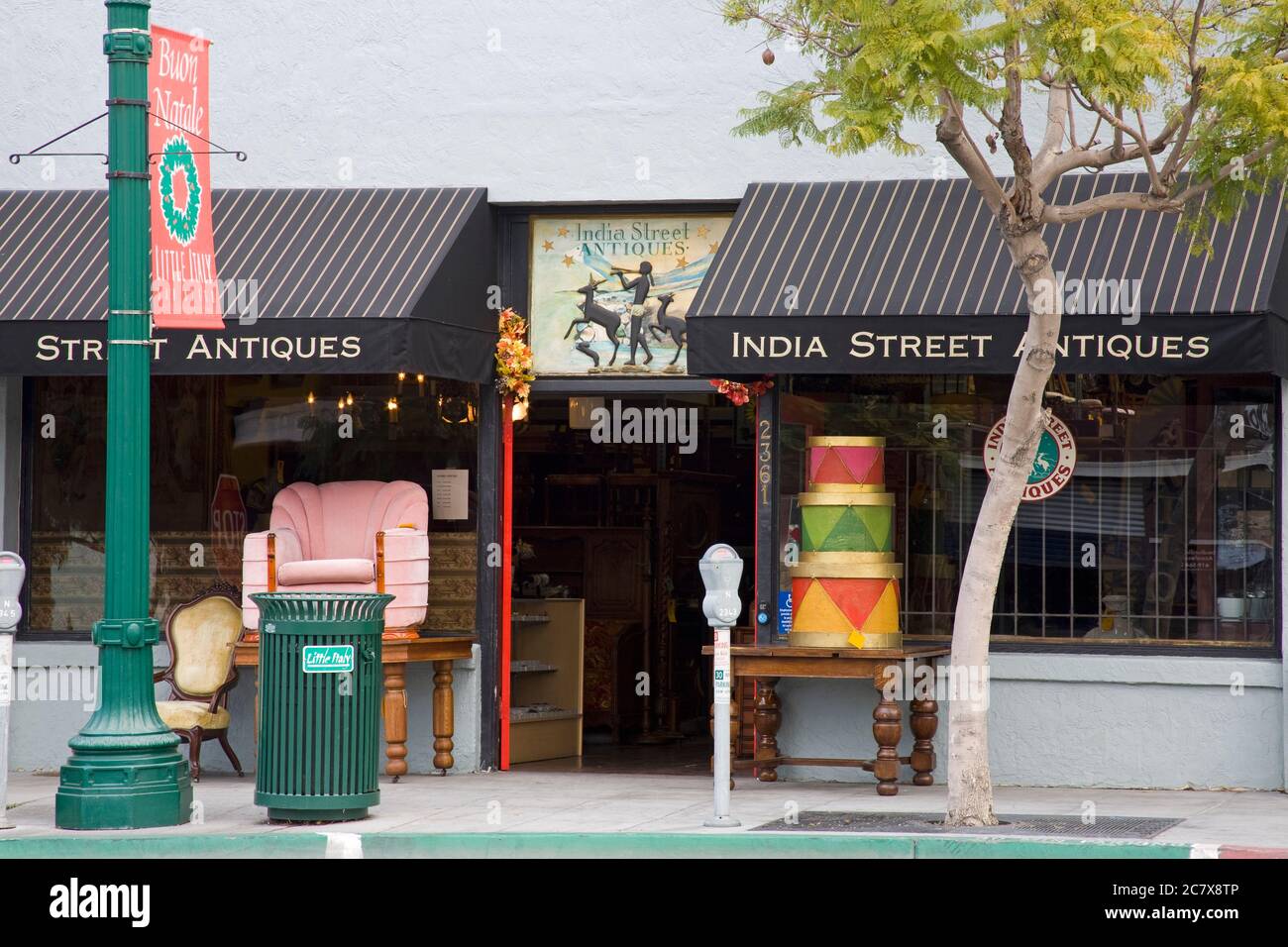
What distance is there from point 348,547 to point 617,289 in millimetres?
2607

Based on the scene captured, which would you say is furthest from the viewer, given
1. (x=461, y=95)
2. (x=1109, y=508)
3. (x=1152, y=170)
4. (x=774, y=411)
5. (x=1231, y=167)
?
(x=461, y=95)

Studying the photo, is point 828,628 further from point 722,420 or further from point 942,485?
point 722,420

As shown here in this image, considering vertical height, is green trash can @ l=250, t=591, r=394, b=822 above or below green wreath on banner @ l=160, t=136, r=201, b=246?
below

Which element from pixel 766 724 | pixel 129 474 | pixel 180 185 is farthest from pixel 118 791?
pixel 766 724

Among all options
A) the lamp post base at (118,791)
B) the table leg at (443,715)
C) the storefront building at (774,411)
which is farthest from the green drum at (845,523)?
the lamp post base at (118,791)

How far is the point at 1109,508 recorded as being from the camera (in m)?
11.7

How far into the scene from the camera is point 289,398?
43.2 feet

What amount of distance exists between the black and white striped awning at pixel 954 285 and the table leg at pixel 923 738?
213 cm

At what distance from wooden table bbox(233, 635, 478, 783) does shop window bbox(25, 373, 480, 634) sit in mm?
461

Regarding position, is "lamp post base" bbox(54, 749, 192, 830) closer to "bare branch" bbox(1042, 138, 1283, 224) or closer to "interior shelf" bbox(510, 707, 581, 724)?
"interior shelf" bbox(510, 707, 581, 724)

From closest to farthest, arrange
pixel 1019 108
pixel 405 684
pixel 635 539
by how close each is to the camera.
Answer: pixel 1019 108, pixel 405 684, pixel 635 539

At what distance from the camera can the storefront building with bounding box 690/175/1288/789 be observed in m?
11.2

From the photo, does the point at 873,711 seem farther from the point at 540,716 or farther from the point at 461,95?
the point at 461,95

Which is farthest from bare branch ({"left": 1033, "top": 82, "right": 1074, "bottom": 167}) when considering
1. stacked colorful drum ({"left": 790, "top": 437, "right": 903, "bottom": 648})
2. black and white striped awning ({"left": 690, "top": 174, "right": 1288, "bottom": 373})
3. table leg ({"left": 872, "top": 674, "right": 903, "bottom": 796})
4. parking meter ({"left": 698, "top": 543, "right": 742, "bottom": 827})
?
table leg ({"left": 872, "top": 674, "right": 903, "bottom": 796})
